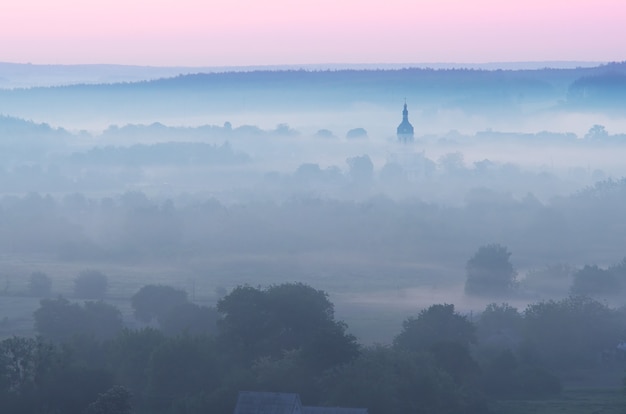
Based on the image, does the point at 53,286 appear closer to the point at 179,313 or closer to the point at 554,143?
the point at 179,313

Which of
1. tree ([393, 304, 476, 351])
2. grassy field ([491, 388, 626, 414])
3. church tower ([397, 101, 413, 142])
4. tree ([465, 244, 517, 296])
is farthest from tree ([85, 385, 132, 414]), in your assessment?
church tower ([397, 101, 413, 142])

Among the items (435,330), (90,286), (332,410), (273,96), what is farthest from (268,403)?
(273,96)

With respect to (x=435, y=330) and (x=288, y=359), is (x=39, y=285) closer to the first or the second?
(x=435, y=330)

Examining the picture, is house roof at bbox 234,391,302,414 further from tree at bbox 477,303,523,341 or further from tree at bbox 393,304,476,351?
tree at bbox 477,303,523,341

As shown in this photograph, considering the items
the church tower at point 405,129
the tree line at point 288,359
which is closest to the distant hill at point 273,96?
the church tower at point 405,129

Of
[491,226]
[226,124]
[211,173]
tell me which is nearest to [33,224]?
[491,226]
